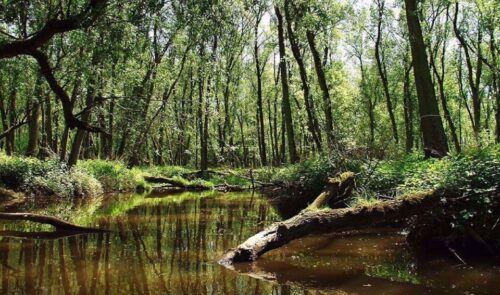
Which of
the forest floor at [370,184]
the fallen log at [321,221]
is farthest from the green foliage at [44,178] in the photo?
the fallen log at [321,221]

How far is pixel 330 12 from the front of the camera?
21625 millimetres

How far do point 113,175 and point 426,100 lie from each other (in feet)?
55.1

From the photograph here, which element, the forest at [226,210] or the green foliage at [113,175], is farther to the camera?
the green foliage at [113,175]

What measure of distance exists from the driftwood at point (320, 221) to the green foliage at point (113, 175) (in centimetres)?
1678

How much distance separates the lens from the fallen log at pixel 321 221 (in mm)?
7090

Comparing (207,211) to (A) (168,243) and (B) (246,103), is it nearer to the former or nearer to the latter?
(A) (168,243)

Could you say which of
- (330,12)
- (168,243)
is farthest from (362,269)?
(330,12)

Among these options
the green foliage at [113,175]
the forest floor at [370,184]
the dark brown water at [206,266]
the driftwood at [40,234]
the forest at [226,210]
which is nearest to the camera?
the dark brown water at [206,266]

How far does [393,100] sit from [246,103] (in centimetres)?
1813

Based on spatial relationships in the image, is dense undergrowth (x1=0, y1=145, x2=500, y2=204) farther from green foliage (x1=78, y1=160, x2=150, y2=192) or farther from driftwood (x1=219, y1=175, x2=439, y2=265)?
driftwood (x1=219, y1=175, x2=439, y2=265)

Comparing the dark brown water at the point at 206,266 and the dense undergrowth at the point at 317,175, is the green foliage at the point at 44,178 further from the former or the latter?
the dark brown water at the point at 206,266

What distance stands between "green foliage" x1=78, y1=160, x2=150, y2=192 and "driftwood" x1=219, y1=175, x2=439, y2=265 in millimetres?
16776

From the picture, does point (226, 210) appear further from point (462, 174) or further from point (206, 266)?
point (462, 174)

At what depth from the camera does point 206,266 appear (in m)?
6.97
